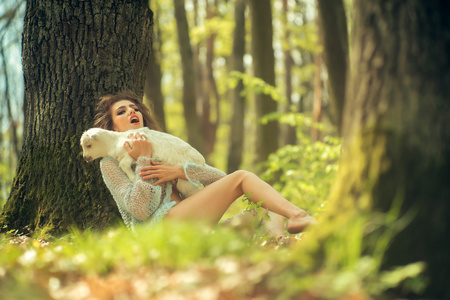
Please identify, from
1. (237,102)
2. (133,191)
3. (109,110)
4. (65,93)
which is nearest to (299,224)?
(133,191)

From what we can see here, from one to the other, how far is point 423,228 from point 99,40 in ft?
11.2

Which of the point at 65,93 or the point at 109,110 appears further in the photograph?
the point at 65,93

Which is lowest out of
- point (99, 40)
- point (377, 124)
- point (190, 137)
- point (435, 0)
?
point (190, 137)

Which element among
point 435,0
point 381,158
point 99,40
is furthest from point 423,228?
point 99,40

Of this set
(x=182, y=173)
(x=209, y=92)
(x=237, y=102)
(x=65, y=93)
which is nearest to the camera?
(x=182, y=173)

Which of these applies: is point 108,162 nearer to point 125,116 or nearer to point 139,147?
point 139,147

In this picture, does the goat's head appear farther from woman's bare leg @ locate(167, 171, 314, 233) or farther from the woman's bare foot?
the woman's bare foot

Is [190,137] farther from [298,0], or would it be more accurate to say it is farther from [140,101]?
[298,0]

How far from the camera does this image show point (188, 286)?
1.97 metres

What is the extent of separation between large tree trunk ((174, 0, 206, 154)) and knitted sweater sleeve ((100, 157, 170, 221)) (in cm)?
697

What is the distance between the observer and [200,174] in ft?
12.9

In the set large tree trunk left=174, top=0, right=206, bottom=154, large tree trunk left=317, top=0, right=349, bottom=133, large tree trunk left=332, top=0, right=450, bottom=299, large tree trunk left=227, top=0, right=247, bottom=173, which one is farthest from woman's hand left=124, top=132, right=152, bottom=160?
large tree trunk left=227, top=0, right=247, bottom=173

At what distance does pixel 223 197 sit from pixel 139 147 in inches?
31.6

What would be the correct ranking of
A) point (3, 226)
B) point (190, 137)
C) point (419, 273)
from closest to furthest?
point (419, 273) < point (3, 226) < point (190, 137)
